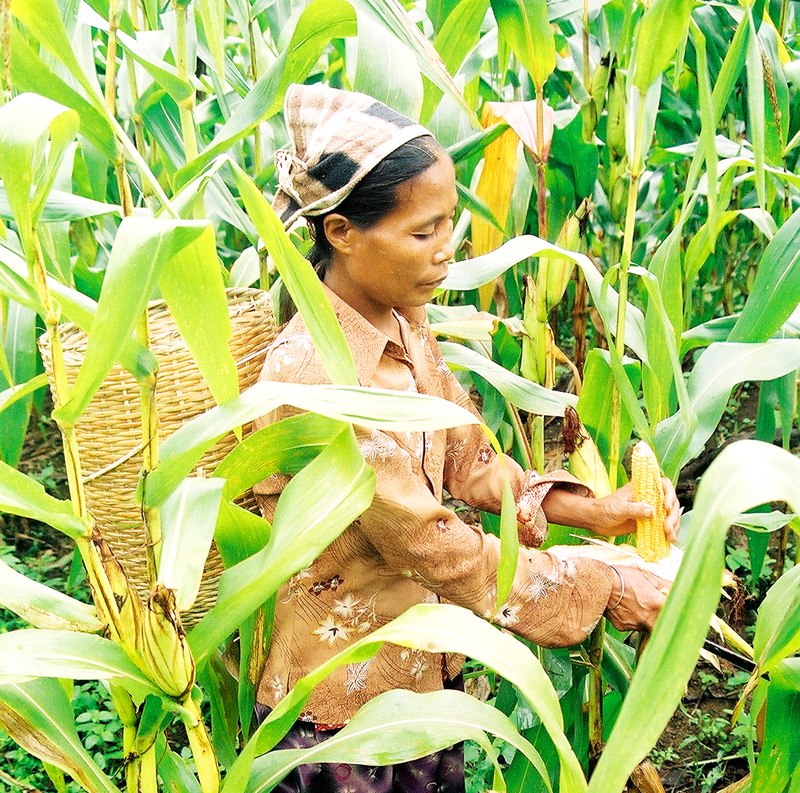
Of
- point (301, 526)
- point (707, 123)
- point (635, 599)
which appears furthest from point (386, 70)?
point (635, 599)

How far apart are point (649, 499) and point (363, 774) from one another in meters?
0.51

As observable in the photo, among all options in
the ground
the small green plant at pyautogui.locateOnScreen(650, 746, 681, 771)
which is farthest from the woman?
the small green plant at pyautogui.locateOnScreen(650, 746, 681, 771)

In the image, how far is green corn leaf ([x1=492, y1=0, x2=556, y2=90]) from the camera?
1184 millimetres

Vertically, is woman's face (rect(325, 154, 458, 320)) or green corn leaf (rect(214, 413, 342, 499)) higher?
woman's face (rect(325, 154, 458, 320))

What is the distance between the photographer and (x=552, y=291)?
1.30 metres

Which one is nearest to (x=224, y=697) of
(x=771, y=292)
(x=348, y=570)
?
(x=348, y=570)

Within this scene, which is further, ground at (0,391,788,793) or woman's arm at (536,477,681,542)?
ground at (0,391,788,793)

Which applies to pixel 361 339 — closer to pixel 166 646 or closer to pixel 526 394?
pixel 526 394

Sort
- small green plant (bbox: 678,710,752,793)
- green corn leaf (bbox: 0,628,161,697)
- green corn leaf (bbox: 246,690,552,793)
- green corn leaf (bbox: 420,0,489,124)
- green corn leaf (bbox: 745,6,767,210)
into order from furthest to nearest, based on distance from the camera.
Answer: small green plant (bbox: 678,710,752,793)
green corn leaf (bbox: 420,0,489,124)
green corn leaf (bbox: 745,6,767,210)
green corn leaf (bbox: 246,690,552,793)
green corn leaf (bbox: 0,628,161,697)

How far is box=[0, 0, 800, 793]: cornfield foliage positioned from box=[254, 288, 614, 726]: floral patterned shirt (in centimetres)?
6

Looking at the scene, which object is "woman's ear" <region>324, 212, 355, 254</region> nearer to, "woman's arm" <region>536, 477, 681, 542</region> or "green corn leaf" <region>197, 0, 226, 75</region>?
"green corn leaf" <region>197, 0, 226, 75</region>

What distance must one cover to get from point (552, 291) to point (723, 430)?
167 cm

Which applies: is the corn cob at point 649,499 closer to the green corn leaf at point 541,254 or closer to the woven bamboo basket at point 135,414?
the green corn leaf at point 541,254

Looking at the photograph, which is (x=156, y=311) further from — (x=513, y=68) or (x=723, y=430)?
(x=723, y=430)
